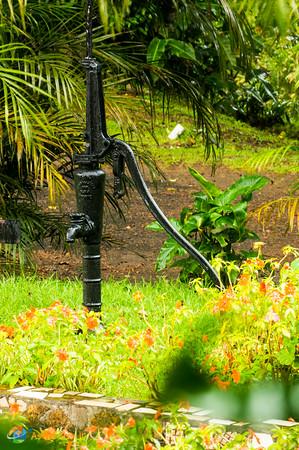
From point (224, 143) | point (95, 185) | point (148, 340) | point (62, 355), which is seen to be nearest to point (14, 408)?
point (62, 355)

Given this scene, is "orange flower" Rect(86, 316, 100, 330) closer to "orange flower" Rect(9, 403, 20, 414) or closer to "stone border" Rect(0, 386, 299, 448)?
"stone border" Rect(0, 386, 299, 448)

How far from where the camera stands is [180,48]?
460 inches

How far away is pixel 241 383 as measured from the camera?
3473 millimetres

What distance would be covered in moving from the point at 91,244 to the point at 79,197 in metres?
0.21

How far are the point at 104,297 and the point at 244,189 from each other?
1.37 meters

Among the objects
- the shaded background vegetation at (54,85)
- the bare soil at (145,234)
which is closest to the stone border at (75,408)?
the shaded background vegetation at (54,85)

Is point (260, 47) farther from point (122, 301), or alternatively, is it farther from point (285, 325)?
point (285, 325)

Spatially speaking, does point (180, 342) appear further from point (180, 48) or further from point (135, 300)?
point (180, 48)

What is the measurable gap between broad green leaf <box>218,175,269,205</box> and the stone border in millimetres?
3161

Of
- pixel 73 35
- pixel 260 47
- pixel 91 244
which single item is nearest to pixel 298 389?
pixel 91 244

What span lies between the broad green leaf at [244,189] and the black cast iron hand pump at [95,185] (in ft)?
7.18

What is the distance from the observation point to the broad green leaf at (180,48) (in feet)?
37.6

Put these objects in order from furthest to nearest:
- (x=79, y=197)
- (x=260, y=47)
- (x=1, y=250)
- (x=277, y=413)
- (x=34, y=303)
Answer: (x=260, y=47)
(x=1, y=250)
(x=34, y=303)
(x=79, y=197)
(x=277, y=413)

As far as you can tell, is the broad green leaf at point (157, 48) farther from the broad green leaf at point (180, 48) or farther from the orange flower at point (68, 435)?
the orange flower at point (68, 435)
